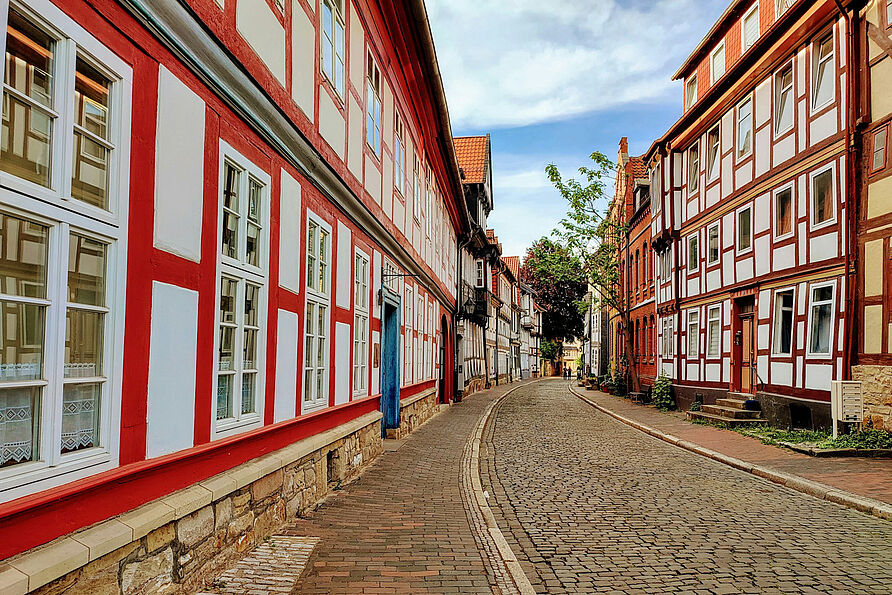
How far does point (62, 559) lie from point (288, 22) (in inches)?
219

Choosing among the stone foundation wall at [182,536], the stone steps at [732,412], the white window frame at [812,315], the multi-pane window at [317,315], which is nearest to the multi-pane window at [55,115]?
the stone foundation wall at [182,536]

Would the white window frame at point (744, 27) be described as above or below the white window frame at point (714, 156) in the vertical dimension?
above

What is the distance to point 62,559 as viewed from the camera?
11.6 feet

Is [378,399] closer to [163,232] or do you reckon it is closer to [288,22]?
[288,22]

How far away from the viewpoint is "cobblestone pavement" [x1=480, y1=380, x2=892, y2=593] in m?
5.96

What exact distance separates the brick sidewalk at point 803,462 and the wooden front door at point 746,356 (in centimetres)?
186

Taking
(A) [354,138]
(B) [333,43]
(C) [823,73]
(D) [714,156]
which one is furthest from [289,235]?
(D) [714,156]

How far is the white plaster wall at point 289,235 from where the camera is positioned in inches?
287

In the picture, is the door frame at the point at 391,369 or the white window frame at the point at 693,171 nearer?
the door frame at the point at 391,369

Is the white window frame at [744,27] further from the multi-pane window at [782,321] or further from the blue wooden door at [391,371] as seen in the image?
the blue wooden door at [391,371]

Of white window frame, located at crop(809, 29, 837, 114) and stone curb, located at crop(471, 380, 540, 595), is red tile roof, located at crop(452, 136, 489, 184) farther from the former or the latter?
stone curb, located at crop(471, 380, 540, 595)

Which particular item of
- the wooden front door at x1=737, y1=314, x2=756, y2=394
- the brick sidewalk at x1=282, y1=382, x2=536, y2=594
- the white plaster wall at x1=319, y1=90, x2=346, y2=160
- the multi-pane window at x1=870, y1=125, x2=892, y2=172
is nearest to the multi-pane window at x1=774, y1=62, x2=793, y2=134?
the multi-pane window at x1=870, y1=125, x2=892, y2=172

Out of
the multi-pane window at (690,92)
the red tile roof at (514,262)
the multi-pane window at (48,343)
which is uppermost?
the multi-pane window at (690,92)

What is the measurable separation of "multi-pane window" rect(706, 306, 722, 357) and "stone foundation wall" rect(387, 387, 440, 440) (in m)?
8.07
